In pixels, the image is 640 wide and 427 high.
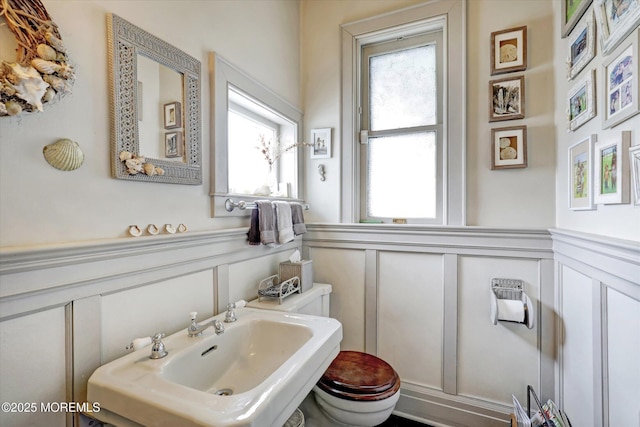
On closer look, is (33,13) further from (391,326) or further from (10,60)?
(391,326)

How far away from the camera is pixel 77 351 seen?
0.83m

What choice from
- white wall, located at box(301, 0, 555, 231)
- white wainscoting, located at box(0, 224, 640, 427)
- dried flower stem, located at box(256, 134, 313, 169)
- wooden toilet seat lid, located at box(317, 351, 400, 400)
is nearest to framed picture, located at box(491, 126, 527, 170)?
white wall, located at box(301, 0, 555, 231)

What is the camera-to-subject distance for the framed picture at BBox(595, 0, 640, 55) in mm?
766

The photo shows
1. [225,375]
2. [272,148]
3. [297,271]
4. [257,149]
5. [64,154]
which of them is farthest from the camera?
[272,148]

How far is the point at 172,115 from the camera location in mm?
1132

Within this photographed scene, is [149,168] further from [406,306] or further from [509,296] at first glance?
[509,296]

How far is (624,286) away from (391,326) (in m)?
1.17

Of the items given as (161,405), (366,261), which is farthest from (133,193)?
(366,261)

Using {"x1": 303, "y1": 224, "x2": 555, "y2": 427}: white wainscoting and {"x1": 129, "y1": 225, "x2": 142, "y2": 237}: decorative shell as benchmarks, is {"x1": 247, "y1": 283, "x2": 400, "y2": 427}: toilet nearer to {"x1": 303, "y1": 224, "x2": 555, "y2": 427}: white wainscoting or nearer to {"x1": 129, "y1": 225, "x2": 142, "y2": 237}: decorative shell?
{"x1": 303, "y1": 224, "x2": 555, "y2": 427}: white wainscoting

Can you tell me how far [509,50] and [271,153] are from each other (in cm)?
140

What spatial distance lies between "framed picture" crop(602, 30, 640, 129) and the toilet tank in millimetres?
1334

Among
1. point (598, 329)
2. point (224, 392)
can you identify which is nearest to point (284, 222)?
point (224, 392)

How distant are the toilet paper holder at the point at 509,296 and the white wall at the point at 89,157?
1381mm

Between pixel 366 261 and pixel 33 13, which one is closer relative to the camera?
pixel 33 13
